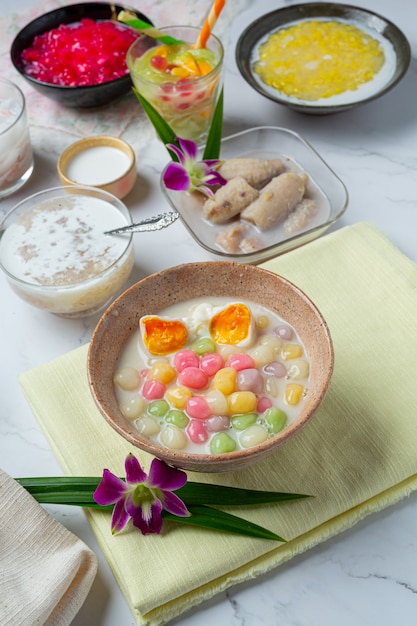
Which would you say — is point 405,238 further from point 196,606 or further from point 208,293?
point 196,606

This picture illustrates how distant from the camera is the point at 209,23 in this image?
1.98m

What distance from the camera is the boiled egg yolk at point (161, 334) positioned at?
1.43 m

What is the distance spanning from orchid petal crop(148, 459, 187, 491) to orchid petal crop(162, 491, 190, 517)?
1cm

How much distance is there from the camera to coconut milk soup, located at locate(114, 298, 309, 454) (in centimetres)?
133

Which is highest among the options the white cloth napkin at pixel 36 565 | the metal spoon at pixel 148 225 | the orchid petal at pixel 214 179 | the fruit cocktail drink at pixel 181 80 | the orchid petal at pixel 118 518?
the fruit cocktail drink at pixel 181 80

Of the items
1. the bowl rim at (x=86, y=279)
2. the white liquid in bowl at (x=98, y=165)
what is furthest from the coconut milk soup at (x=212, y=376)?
the white liquid in bowl at (x=98, y=165)

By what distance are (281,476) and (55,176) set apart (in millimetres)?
1130

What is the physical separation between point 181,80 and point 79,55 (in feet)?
1.25

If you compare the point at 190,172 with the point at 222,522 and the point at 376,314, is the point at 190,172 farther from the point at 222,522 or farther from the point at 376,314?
the point at 222,522

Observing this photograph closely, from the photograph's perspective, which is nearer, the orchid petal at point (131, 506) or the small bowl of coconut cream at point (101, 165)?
the orchid petal at point (131, 506)

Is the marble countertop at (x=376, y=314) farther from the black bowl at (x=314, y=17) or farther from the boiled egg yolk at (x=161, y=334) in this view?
the boiled egg yolk at (x=161, y=334)

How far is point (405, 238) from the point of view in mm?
1856

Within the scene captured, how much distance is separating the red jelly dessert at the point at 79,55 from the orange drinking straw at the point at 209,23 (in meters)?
0.26

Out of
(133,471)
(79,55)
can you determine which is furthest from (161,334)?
(79,55)
